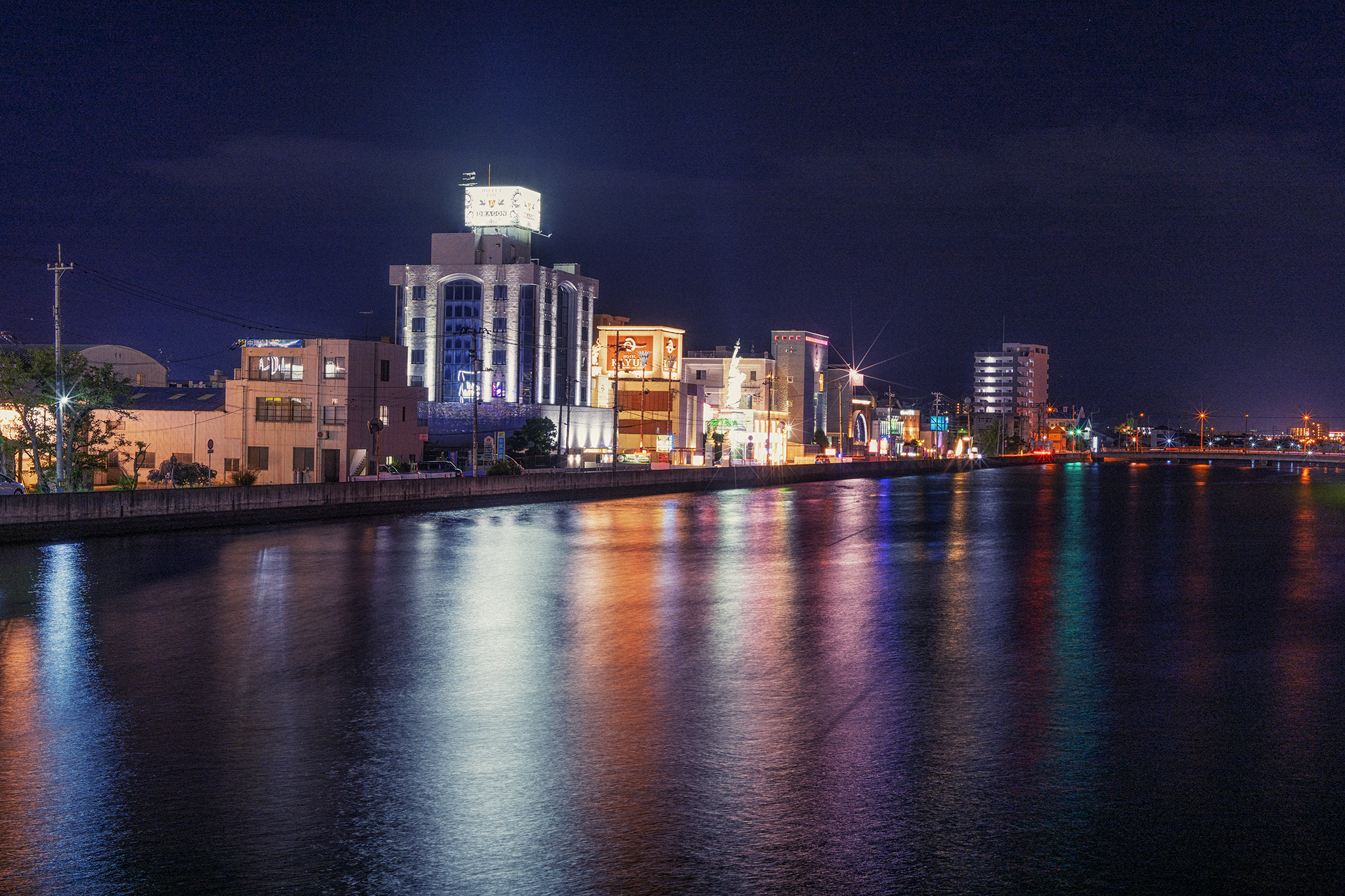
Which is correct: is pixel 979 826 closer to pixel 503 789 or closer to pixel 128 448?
pixel 503 789

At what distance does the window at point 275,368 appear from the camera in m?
58.8

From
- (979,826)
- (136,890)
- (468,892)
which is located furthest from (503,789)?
(979,826)

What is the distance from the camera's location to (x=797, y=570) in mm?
21312

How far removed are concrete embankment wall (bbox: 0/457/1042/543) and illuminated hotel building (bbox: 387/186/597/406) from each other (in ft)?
154

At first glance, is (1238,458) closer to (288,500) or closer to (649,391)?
(649,391)

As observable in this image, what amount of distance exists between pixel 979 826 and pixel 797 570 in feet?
49.1

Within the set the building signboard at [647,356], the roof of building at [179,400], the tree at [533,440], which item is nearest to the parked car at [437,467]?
the roof of building at [179,400]

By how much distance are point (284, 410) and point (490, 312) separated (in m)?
49.5

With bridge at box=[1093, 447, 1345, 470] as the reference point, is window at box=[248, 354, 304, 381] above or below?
→ above

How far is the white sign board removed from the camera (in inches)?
4385

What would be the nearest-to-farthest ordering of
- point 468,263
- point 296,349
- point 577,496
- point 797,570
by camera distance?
1. point 797,570
2. point 577,496
3. point 296,349
4. point 468,263

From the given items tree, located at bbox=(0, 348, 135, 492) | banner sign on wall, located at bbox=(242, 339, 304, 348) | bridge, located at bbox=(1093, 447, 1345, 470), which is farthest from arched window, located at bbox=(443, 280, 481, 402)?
bridge, located at bbox=(1093, 447, 1345, 470)

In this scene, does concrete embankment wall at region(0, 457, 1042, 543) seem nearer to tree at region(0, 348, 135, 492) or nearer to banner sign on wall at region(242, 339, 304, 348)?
tree at region(0, 348, 135, 492)

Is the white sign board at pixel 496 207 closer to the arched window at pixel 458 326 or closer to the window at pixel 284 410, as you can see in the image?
the arched window at pixel 458 326
